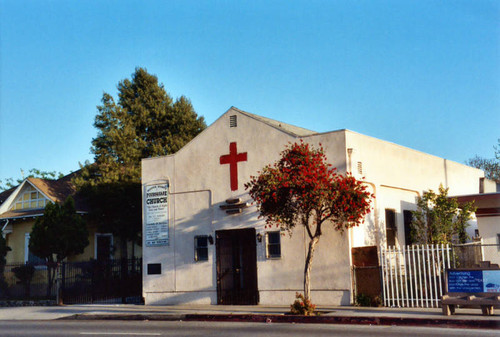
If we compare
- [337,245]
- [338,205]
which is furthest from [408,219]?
[338,205]

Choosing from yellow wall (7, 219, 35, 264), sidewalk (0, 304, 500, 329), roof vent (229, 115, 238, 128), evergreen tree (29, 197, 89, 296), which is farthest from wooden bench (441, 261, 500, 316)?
yellow wall (7, 219, 35, 264)

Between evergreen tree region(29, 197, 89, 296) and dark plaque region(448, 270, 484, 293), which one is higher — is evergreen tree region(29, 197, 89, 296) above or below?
above

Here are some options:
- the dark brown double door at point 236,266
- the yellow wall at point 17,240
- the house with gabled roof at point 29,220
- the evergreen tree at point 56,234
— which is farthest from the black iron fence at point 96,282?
the dark brown double door at point 236,266

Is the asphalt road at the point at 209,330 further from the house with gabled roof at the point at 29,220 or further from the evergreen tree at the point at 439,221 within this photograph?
the house with gabled roof at the point at 29,220

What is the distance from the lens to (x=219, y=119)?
71.4 feet

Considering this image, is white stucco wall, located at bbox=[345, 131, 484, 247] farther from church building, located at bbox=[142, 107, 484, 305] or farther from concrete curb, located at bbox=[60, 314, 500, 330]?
concrete curb, located at bbox=[60, 314, 500, 330]

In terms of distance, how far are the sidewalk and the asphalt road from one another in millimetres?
661

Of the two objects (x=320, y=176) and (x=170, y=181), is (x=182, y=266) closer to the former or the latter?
(x=170, y=181)

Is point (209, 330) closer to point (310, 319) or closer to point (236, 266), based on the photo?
point (310, 319)

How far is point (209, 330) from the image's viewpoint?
1430cm

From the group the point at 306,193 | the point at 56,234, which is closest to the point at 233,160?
the point at 306,193

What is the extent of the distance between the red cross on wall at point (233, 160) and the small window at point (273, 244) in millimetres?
2159

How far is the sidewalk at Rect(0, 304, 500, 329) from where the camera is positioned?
14227mm

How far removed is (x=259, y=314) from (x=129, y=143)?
18.7 meters
